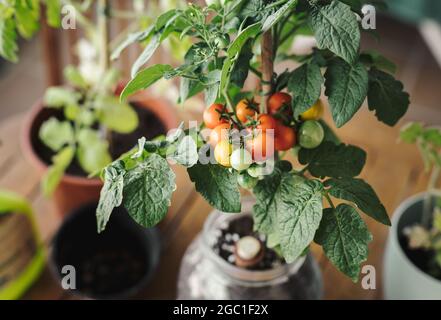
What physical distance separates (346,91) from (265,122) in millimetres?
95

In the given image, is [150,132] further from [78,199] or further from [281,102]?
[281,102]

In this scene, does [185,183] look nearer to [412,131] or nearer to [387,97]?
[412,131]

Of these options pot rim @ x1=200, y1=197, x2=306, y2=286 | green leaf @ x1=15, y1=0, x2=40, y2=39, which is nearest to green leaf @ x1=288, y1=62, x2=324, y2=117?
pot rim @ x1=200, y1=197, x2=306, y2=286

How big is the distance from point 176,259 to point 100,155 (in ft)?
0.79

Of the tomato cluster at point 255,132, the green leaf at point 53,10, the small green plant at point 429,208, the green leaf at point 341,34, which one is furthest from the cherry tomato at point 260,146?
the green leaf at point 53,10

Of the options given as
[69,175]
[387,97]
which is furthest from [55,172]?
[387,97]

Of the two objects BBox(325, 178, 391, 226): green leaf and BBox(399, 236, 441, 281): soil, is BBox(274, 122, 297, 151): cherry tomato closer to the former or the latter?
BBox(325, 178, 391, 226): green leaf

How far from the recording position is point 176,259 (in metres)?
1.04

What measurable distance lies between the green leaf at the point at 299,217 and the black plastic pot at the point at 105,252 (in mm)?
406

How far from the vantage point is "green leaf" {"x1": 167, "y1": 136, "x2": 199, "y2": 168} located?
21.6 inches

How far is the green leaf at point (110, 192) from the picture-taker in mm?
532

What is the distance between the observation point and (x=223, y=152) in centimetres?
57

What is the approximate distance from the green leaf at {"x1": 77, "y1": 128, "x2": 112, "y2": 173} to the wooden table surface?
0.48 feet
